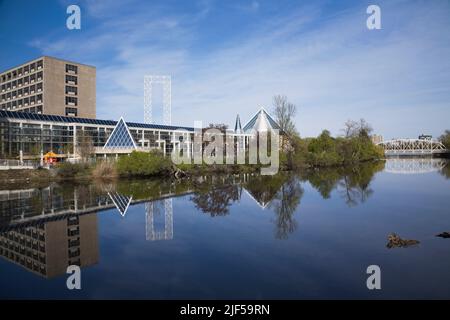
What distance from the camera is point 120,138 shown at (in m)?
39.6

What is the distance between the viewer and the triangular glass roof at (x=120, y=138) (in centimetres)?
3906

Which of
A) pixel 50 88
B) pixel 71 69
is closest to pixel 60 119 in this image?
pixel 50 88

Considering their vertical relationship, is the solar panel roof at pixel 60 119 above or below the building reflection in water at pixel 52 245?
above

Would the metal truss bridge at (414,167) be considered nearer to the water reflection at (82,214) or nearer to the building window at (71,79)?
the water reflection at (82,214)

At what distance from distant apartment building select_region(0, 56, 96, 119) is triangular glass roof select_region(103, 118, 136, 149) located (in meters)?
16.2

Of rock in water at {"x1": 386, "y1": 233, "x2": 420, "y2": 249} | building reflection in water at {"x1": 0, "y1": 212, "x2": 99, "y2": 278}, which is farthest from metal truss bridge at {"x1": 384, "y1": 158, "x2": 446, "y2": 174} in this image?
building reflection in water at {"x1": 0, "y1": 212, "x2": 99, "y2": 278}

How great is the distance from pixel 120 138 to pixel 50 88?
1848cm

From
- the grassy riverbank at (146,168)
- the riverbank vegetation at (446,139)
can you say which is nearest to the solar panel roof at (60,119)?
the grassy riverbank at (146,168)

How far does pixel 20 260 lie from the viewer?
755 centimetres

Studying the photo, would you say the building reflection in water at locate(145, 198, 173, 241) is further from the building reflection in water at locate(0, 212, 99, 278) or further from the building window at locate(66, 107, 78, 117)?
the building window at locate(66, 107, 78, 117)

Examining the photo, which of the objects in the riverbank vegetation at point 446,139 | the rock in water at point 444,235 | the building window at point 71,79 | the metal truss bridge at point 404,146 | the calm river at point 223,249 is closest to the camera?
the calm river at point 223,249

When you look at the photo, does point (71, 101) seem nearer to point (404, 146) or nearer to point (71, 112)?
point (71, 112)

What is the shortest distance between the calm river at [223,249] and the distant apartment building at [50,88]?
39.0 metres

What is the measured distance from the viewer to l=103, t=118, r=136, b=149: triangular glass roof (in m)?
39.1
